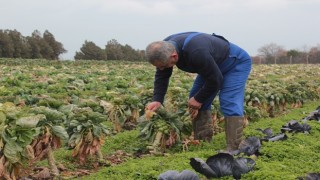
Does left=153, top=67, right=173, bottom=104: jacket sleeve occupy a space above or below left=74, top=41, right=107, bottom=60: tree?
below

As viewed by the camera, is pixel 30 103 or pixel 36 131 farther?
pixel 30 103

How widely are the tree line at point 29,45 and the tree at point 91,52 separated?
2516 mm

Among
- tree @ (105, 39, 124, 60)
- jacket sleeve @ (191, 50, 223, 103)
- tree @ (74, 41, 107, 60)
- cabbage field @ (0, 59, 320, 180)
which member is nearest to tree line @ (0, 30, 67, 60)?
tree @ (74, 41, 107, 60)

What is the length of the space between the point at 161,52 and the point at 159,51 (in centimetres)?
2

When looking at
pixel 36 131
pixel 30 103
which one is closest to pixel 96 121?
pixel 36 131

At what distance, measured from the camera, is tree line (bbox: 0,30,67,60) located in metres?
46.9

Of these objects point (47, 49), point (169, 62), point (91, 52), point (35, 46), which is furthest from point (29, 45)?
point (169, 62)

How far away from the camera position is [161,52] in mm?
4312

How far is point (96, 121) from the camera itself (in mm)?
4902

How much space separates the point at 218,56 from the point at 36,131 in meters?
2.20

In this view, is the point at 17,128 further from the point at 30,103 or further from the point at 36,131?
the point at 30,103

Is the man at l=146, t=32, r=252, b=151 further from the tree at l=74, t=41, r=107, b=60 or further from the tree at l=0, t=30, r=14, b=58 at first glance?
the tree at l=74, t=41, r=107, b=60

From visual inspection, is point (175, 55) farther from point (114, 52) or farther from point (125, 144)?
point (114, 52)

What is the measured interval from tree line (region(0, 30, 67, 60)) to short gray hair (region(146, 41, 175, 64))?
44.5 m
